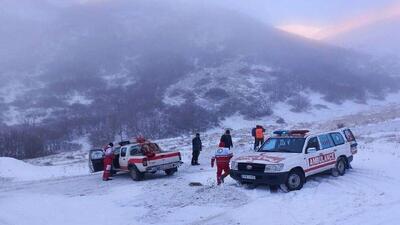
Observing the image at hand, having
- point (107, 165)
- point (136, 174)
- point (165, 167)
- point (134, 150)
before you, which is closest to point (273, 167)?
point (165, 167)

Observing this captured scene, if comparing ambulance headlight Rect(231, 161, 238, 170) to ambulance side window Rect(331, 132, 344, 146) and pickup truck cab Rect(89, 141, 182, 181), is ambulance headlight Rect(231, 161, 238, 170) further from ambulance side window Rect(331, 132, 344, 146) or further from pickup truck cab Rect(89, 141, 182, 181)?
pickup truck cab Rect(89, 141, 182, 181)

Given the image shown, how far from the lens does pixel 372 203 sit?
1119 cm

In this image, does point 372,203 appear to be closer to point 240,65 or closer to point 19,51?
point 240,65

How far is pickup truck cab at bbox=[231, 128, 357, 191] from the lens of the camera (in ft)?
43.9

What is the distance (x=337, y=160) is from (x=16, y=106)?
75.4m

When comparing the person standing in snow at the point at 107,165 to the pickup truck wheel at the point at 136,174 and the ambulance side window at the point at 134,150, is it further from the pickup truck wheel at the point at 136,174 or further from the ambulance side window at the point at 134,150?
the pickup truck wheel at the point at 136,174

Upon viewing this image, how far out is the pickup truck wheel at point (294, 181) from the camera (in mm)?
13398

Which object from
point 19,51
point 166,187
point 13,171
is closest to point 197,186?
point 166,187

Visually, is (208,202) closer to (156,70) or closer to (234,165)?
(234,165)

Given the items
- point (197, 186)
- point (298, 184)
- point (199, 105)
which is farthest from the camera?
point (199, 105)

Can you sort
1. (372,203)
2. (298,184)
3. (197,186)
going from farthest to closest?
(197,186) < (298,184) < (372,203)

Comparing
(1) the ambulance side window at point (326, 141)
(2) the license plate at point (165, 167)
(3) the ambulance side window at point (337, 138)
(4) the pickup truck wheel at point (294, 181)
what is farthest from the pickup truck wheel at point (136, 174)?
(3) the ambulance side window at point (337, 138)

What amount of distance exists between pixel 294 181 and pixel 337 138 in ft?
11.4

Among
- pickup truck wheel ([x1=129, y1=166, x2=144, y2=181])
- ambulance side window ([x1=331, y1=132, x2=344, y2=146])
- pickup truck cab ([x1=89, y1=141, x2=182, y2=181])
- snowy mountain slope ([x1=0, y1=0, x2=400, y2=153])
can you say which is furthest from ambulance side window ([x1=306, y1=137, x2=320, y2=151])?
snowy mountain slope ([x1=0, y1=0, x2=400, y2=153])
